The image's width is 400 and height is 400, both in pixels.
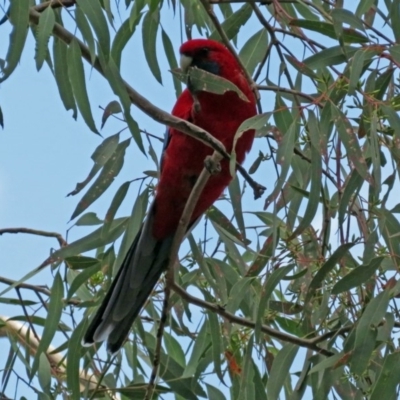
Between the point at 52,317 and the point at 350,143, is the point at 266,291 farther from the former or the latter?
the point at 52,317

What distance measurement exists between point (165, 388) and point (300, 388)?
1.02ft

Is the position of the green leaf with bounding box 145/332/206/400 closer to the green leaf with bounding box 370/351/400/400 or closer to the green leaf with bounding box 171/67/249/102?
the green leaf with bounding box 370/351/400/400

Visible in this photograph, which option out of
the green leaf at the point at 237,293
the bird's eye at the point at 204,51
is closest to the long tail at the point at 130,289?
the green leaf at the point at 237,293

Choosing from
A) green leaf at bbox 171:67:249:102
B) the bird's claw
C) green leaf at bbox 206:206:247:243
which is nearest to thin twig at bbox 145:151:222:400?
the bird's claw

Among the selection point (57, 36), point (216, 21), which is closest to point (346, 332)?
point (216, 21)

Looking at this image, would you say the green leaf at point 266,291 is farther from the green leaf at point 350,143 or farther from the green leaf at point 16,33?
the green leaf at point 16,33

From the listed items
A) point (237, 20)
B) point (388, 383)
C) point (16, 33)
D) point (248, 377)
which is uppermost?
point (237, 20)

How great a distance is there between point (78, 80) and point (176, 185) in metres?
0.61

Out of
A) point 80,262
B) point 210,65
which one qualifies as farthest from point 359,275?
point 210,65

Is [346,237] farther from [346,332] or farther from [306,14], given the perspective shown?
[306,14]

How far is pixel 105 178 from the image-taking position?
168cm

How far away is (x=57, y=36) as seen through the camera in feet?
5.29

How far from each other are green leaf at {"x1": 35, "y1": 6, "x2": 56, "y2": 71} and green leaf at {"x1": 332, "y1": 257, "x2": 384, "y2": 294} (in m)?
0.67

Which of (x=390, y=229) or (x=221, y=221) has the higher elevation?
(x=221, y=221)
